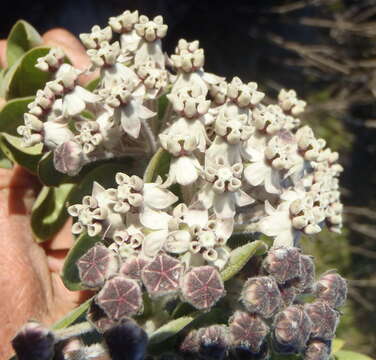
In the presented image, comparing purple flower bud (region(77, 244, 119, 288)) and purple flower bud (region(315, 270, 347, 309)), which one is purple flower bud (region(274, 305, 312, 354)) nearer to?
purple flower bud (region(315, 270, 347, 309))

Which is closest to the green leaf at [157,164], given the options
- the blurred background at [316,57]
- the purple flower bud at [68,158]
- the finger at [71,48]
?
the purple flower bud at [68,158]

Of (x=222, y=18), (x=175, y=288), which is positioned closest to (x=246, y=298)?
(x=175, y=288)

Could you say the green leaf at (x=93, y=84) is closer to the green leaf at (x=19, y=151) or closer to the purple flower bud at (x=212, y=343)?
the green leaf at (x=19, y=151)

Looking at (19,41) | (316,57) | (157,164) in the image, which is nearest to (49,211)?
(157,164)

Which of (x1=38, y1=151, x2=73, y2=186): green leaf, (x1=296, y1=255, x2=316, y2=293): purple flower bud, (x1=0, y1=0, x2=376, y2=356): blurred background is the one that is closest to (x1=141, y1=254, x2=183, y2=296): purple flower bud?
(x1=296, y1=255, x2=316, y2=293): purple flower bud

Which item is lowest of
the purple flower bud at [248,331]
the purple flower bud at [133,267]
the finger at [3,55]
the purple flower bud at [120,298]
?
the purple flower bud at [248,331]

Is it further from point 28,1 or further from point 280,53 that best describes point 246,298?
point 280,53

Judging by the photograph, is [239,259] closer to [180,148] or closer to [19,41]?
[180,148]
